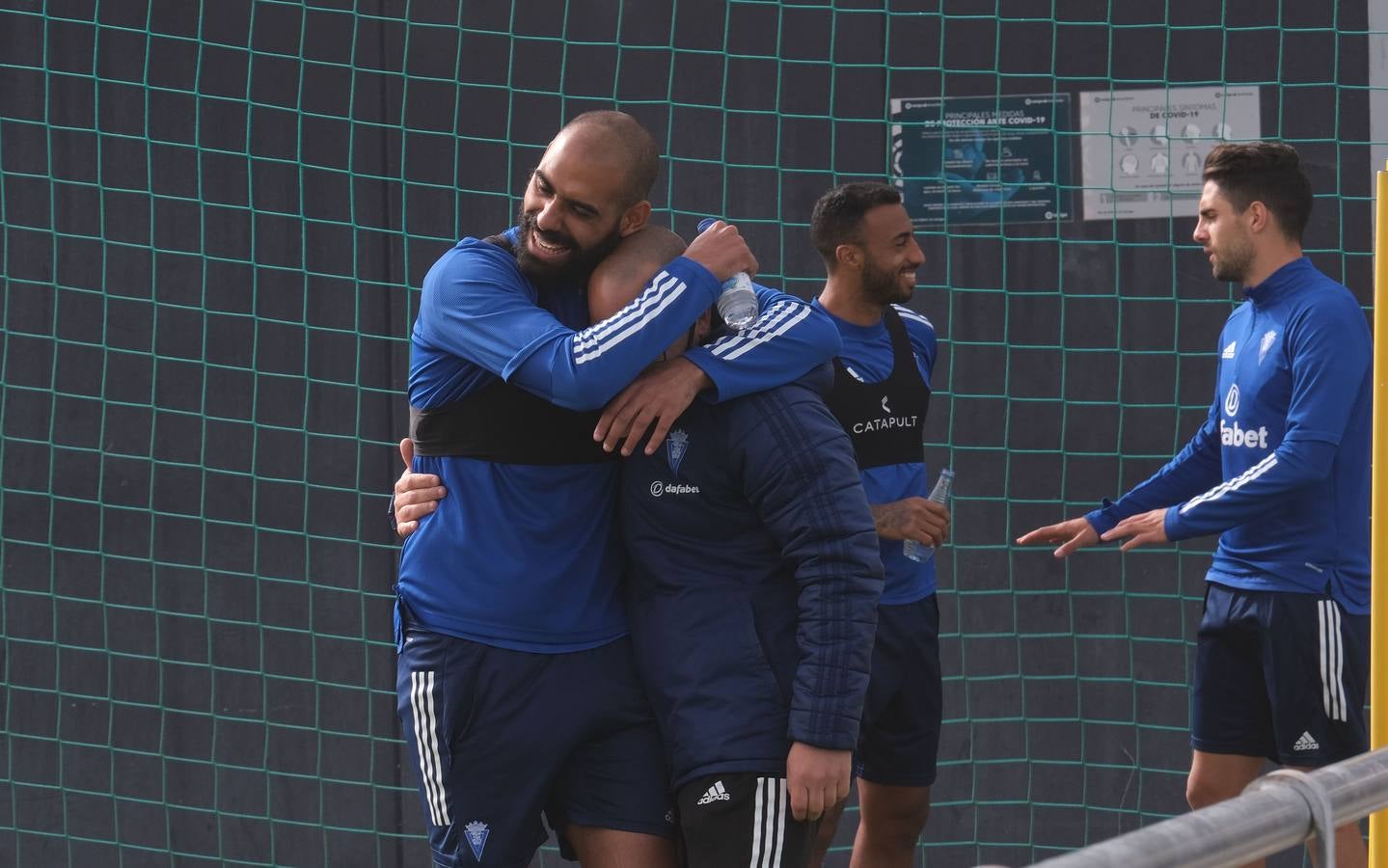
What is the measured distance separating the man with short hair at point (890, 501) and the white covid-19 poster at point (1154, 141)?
1.07 m

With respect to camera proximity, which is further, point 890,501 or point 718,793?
point 890,501

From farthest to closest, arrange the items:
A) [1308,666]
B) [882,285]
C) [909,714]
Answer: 1. [882,285]
2. [909,714]
3. [1308,666]

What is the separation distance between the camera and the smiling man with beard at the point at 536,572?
9.06ft

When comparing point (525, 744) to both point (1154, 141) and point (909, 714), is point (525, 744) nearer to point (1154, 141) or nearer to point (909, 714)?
point (909, 714)

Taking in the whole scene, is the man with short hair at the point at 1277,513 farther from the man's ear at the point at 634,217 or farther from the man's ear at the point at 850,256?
the man's ear at the point at 634,217

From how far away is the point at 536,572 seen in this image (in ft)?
9.12

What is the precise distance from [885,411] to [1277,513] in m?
1.02

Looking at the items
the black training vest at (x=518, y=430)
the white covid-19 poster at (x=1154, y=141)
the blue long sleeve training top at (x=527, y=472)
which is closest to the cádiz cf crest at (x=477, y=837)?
the blue long sleeve training top at (x=527, y=472)

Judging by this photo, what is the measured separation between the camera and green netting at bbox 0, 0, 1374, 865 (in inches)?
199

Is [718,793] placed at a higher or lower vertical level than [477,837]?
higher

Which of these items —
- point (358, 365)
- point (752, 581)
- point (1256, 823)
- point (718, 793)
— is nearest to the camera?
point (1256, 823)

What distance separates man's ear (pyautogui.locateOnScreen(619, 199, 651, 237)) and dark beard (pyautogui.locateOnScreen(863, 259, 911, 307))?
142 centimetres

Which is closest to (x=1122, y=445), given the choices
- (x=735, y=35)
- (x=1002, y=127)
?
(x=1002, y=127)

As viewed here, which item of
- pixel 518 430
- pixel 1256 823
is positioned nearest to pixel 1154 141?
pixel 518 430
